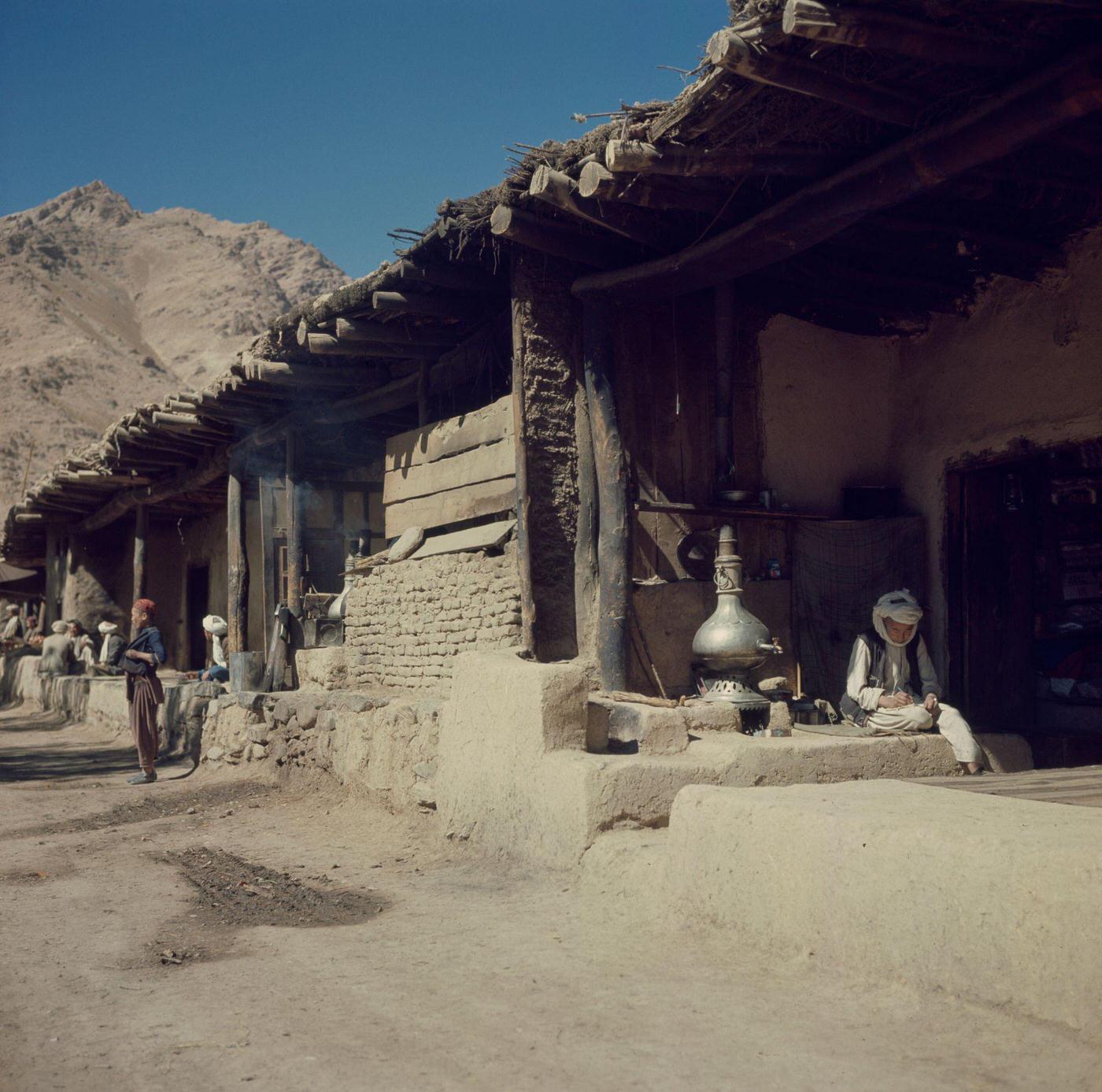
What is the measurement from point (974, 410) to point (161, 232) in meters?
77.9

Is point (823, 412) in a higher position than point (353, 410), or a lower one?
lower

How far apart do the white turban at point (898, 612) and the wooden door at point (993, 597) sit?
146 cm

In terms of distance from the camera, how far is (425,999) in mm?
3230

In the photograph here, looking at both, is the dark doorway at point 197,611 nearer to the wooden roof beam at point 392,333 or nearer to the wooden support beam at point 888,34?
the wooden roof beam at point 392,333

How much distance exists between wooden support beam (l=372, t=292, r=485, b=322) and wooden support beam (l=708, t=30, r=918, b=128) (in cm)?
356

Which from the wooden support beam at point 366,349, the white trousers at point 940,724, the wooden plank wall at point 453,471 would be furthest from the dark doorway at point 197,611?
the white trousers at point 940,724

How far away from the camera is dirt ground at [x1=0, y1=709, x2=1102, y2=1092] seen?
261 centimetres

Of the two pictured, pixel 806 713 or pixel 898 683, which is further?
pixel 806 713

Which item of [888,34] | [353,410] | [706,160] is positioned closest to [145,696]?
[353,410]

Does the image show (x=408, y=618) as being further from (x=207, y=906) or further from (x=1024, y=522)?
(x=1024, y=522)

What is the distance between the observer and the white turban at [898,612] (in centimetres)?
591

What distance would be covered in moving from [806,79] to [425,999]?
13.0 ft

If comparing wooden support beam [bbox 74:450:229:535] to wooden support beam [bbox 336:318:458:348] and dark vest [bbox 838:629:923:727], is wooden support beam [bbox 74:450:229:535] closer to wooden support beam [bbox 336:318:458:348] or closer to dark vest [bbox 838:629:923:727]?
wooden support beam [bbox 336:318:458:348]

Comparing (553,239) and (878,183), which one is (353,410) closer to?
(553,239)
